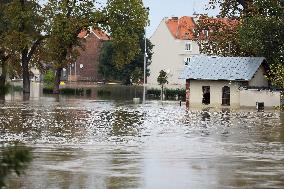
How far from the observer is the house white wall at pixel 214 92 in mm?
57312

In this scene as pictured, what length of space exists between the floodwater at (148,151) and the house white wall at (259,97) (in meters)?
15.0

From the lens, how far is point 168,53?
383 feet

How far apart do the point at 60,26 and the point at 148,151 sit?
5231 cm

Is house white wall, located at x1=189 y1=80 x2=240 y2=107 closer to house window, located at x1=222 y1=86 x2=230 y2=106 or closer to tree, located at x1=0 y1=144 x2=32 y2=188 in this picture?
house window, located at x1=222 y1=86 x2=230 y2=106

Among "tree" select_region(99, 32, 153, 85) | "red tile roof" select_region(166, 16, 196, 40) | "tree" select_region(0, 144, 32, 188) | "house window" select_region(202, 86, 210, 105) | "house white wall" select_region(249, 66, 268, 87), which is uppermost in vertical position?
"red tile roof" select_region(166, 16, 196, 40)

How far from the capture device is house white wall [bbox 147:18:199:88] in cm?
11575

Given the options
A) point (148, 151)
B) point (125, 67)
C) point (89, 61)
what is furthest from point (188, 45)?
point (148, 151)

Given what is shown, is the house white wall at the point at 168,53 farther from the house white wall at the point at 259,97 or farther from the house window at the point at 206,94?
the house white wall at the point at 259,97

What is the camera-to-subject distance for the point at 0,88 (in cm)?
638

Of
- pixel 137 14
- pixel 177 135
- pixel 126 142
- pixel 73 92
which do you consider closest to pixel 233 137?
pixel 177 135

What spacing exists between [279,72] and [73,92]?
180 ft

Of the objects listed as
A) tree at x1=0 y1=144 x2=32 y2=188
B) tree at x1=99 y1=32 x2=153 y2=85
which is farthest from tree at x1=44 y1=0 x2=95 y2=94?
tree at x1=0 y1=144 x2=32 y2=188

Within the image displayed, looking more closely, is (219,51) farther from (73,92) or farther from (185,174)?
(185,174)

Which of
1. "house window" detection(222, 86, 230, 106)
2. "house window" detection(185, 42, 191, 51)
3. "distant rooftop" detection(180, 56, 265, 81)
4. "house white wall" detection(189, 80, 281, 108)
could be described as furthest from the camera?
"house window" detection(185, 42, 191, 51)
